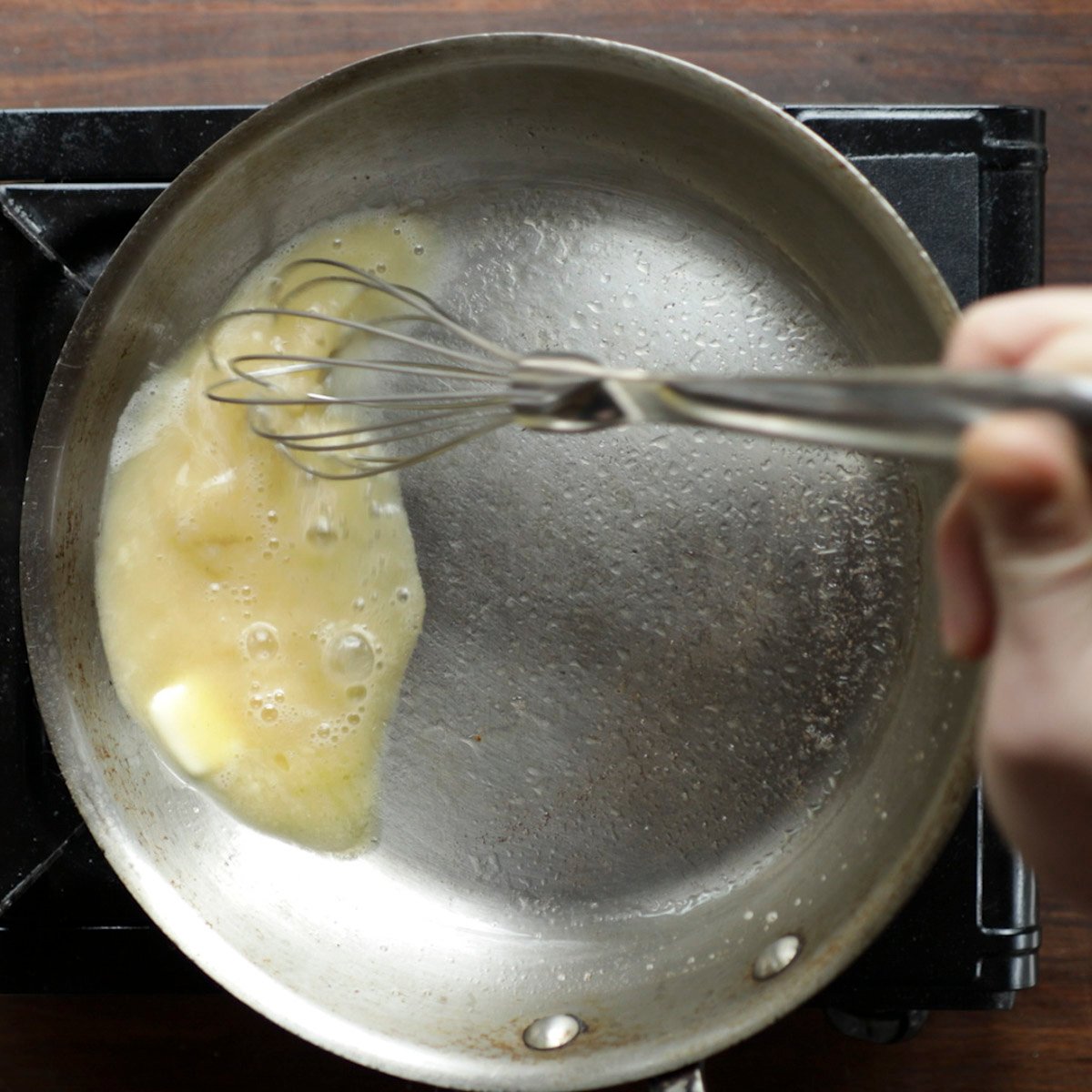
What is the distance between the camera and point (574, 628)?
54 cm

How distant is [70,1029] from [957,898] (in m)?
0.50

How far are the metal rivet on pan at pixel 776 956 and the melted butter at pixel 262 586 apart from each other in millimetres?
213

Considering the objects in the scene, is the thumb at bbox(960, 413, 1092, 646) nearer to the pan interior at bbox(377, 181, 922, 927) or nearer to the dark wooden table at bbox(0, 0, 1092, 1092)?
the pan interior at bbox(377, 181, 922, 927)

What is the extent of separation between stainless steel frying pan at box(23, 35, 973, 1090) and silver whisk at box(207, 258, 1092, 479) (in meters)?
0.03

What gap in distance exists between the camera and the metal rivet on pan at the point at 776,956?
482 mm

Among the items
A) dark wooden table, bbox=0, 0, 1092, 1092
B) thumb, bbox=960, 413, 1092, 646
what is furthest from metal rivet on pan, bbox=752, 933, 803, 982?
thumb, bbox=960, 413, 1092, 646

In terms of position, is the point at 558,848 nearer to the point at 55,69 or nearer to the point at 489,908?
the point at 489,908

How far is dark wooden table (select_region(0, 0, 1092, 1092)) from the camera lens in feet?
1.91

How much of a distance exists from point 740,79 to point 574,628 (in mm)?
322

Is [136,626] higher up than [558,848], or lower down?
higher up

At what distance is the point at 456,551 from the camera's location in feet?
1.79

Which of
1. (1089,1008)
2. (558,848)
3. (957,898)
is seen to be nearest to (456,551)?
(558,848)

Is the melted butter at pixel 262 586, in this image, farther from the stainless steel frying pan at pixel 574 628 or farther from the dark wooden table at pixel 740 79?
the dark wooden table at pixel 740 79

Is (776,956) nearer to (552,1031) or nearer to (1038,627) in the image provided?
(552,1031)
